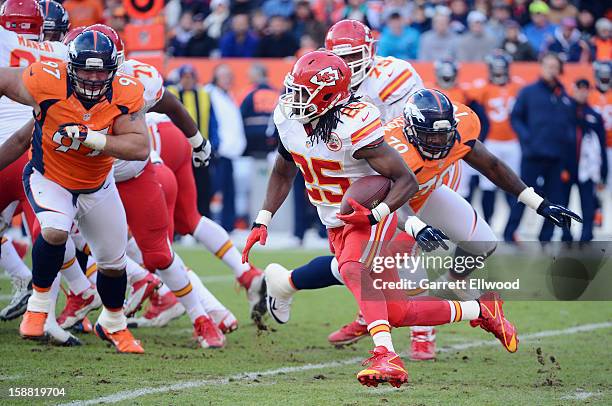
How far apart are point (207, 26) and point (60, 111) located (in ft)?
33.2

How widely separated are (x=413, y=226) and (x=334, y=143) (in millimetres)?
613

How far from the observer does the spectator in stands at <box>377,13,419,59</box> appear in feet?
45.1

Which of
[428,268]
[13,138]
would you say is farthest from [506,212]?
[13,138]

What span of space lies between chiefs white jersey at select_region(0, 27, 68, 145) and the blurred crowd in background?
482 centimetres

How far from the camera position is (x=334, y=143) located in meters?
5.21

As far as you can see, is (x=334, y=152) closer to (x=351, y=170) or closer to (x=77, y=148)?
(x=351, y=170)

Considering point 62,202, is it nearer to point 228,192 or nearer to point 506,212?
point 228,192

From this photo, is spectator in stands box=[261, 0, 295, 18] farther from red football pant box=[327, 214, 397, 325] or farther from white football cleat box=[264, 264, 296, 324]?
red football pant box=[327, 214, 397, 325]

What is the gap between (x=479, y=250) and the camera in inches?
244

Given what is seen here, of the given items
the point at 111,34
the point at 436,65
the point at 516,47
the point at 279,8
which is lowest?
the point at 279,8

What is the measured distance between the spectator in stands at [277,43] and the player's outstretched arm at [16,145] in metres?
8.58

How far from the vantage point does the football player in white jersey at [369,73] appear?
6395 mm

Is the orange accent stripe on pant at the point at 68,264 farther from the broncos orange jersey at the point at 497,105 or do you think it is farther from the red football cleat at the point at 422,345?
the broncos orange jersey at the point at 497,105

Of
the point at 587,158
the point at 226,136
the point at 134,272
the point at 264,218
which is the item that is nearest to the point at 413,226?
the point at 264,218
